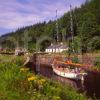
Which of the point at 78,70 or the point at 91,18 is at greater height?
the point at 91,18

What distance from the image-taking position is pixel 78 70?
43125 mm

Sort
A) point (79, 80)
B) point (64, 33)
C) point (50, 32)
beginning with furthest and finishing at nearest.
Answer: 1. point (50, 32)
2. point (64, 33)
3. point (79, 80)

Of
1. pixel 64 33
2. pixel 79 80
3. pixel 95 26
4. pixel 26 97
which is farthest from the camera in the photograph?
pixel 64 33

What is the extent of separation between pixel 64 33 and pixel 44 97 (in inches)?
5901

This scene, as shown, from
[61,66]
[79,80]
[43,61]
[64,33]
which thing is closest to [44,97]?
[79,80]

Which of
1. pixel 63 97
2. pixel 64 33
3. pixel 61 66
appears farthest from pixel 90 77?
pixel 64 33

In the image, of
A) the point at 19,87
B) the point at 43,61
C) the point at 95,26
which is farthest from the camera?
the point at 95,26

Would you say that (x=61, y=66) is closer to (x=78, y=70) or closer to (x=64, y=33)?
(x=78, y=70)

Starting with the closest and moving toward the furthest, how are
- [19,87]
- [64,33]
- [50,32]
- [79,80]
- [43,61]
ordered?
[19,87], [79,80], [43,61], [64,33], [50,32]

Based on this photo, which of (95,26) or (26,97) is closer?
(26,97)

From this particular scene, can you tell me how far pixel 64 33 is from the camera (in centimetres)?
16212

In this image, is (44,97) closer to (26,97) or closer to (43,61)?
(26,97)

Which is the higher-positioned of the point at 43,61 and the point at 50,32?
the point at 50,32

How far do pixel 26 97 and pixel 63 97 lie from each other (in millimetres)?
1912
